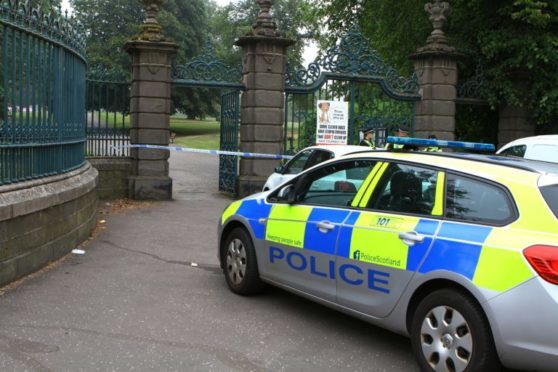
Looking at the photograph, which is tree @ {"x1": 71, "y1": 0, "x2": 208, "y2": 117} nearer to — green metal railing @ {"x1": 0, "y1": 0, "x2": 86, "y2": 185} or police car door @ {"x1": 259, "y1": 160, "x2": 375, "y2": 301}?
green metal railing @ {"x1": 0, "y1": 0, "x2": 86, "y2": 185}

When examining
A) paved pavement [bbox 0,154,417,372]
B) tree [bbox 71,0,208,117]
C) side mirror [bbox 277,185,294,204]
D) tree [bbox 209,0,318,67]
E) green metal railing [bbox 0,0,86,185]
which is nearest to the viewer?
paved pavement [bbox 0,154,417,372]

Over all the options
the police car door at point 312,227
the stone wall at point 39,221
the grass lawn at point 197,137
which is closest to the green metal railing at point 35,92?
the stone wall at point 39,221

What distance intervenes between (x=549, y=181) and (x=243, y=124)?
10.2 m

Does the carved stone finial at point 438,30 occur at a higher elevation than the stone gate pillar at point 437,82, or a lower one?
higher

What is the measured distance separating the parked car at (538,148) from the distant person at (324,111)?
4955mm

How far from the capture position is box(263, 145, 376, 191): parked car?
1016cm

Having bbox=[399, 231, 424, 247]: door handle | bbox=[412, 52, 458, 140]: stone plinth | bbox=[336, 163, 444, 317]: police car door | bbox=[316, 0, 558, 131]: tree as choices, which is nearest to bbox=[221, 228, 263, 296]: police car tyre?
bbox=[336, 163, 444, 317]: police car door

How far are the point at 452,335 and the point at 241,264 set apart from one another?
100.0 inches

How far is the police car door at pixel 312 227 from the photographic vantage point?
4.82 metres

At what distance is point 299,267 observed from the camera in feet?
16.8

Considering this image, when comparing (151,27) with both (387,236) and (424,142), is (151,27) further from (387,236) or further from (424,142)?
(387,236)

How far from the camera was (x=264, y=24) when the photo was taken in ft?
43.5

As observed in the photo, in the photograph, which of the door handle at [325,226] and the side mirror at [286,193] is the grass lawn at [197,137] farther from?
the door handle at [325,226]

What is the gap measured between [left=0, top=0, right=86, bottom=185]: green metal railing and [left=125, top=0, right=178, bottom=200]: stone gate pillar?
4.21 meters
